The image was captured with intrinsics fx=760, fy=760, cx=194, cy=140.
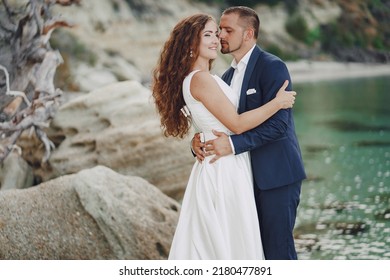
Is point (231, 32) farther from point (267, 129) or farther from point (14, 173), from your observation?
point (14, 173)

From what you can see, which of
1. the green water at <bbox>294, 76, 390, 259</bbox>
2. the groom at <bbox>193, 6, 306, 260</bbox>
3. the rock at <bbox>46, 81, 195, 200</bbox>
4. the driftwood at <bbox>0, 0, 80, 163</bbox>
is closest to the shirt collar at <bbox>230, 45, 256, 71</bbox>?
the groom at <bbox>193, 6, 306, 260</bbox>

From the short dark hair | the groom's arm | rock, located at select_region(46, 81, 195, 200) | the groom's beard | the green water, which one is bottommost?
the green water

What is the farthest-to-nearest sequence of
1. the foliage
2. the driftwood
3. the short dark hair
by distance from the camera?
the foliage
the driftwood
the short dark hair

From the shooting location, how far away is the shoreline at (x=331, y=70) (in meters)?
7.78

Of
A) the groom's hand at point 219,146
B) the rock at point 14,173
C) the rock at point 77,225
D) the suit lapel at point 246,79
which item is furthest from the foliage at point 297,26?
the groom's hand at point 219,146

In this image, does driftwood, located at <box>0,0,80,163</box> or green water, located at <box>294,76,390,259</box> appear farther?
driftwood, located at <box>0,0,80,163</box>

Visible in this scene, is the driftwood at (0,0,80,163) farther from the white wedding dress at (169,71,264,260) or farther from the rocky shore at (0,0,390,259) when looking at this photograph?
the white wedding dress at (169,71,264,260)

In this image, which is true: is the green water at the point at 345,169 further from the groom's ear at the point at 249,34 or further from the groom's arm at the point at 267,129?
the groom's ear at the point at 249,34

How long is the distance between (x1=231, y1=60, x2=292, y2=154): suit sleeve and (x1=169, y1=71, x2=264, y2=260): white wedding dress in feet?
0.31

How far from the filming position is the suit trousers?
3.22 metres

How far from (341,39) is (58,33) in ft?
15.5

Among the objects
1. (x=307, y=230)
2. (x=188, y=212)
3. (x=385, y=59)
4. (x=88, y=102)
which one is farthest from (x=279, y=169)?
(x=385, y=59)

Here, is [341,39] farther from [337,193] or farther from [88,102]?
[88,102]

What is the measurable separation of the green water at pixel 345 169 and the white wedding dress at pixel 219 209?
6.44 ft
